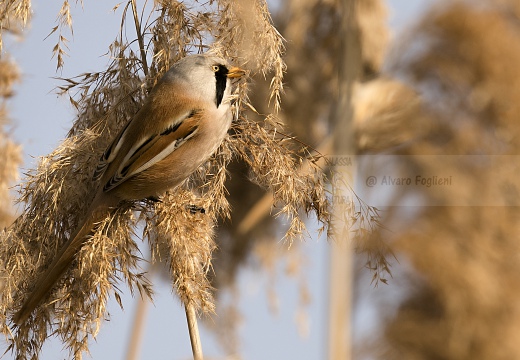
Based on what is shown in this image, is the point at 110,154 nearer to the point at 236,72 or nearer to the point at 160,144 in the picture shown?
the point at 160,144

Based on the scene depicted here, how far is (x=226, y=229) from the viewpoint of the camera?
6.43 metres

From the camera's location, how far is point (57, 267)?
8.93ft

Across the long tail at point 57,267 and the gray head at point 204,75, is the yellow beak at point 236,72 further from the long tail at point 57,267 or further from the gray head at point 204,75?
the long tail at point 57,267

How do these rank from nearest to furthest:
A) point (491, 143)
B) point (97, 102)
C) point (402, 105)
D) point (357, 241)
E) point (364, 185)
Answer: point (357, 241) < point (97, 102) < point (364, 185) < point (402, 105) < point (491, 143)

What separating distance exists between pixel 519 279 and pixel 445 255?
765mm

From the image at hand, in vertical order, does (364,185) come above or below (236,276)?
above

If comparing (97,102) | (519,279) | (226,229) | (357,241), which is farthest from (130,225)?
(519,279)

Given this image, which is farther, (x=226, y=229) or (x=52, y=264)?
(x=226, y=229)

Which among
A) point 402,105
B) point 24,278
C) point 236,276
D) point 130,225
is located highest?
point 402,105

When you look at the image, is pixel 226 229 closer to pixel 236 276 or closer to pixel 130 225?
pixel 236 276

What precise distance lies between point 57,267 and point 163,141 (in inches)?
27.3

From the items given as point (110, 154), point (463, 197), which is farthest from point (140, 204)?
point (463, 197)

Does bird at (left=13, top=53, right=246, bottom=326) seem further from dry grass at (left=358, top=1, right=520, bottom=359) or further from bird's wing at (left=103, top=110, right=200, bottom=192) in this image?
dry grass at (left=358, top=1, right=520, bottom=359)

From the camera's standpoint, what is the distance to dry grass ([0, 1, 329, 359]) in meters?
2.61
